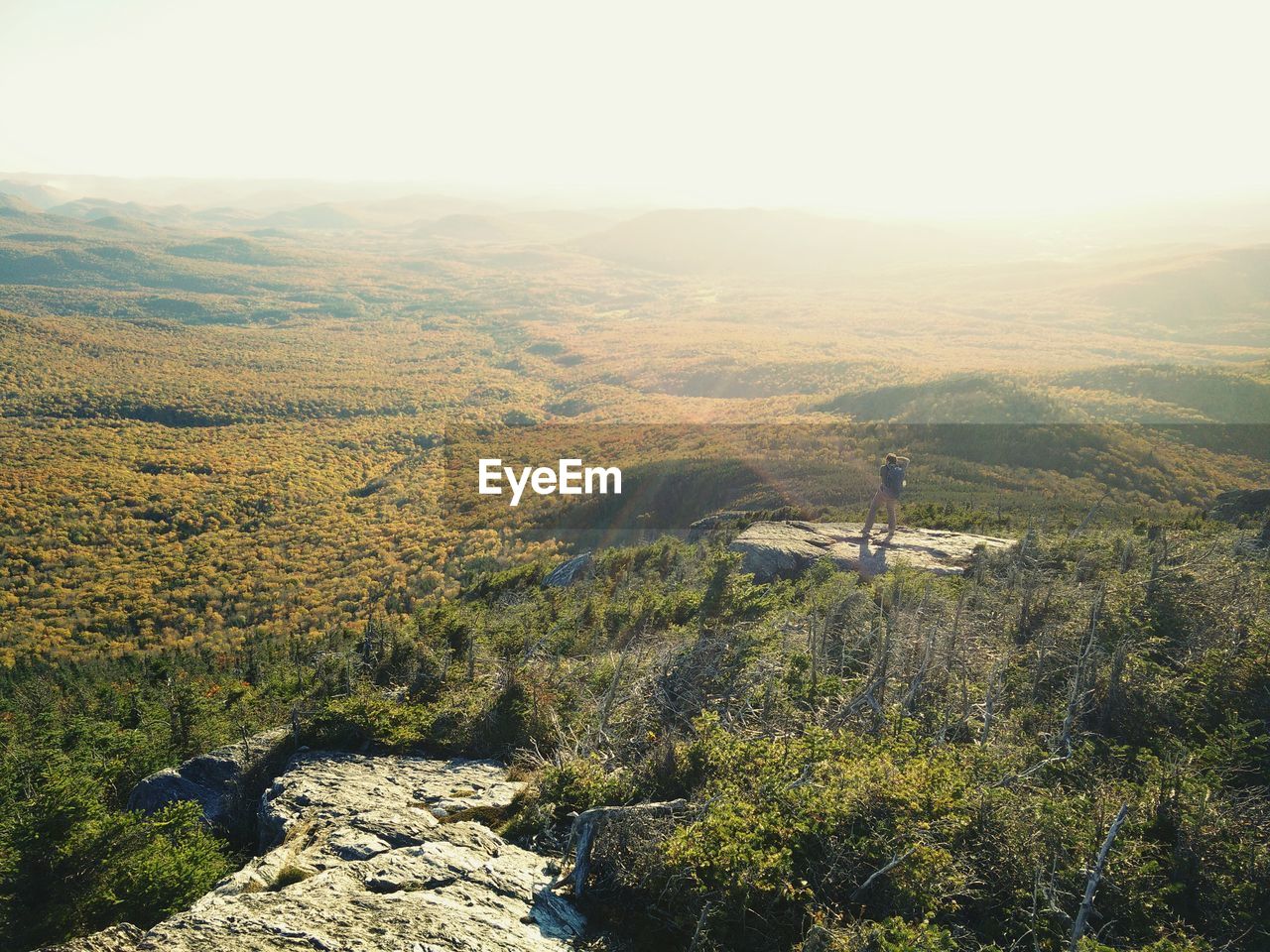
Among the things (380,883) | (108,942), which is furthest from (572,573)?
(108,942)

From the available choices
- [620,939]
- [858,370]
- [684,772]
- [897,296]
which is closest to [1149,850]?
[684,772]

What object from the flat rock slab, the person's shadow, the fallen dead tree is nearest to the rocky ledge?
the fallen dead tree

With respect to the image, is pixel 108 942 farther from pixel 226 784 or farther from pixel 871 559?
pixel 871 559

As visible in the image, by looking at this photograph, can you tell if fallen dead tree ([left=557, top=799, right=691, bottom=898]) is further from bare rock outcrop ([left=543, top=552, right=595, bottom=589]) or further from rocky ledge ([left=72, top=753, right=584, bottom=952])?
bare rock outcrop ([left=543, top=552, right=595, bottom=589])

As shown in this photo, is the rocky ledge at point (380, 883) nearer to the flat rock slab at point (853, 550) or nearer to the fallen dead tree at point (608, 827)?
the fallen dead tree at point (608, 827)

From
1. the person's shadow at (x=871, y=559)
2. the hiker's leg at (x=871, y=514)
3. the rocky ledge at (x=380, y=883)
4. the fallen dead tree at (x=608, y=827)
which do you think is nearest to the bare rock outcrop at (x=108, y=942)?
the rocky ledge at (x=380, y=883)

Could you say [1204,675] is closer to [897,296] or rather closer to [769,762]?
[769,762]

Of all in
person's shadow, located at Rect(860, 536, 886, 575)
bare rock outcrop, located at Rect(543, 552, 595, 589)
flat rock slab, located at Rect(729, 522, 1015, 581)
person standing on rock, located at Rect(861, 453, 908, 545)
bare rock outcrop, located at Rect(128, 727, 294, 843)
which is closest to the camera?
bare rock outcrop, located at Rect(128, 727, 294, 843)
